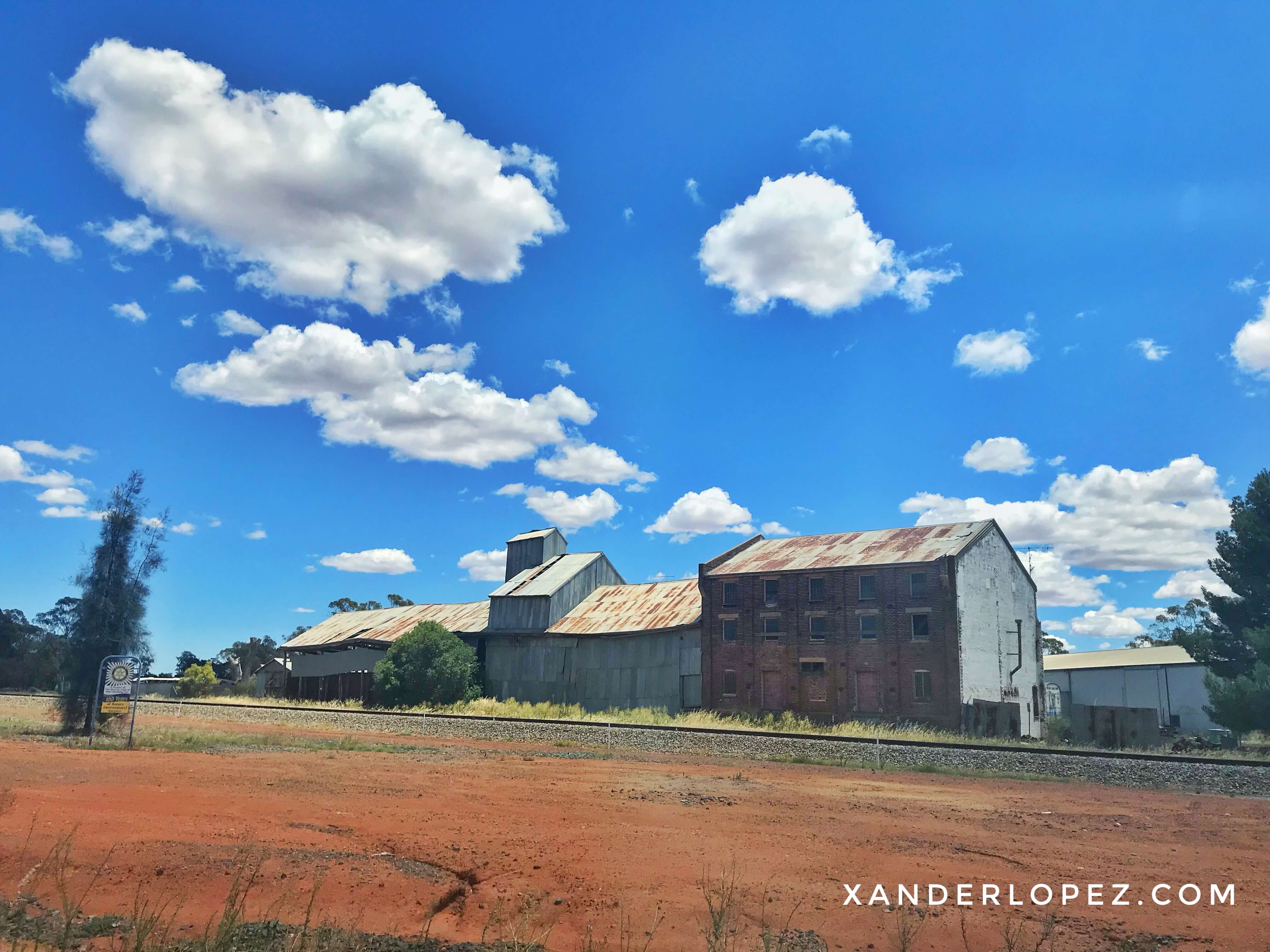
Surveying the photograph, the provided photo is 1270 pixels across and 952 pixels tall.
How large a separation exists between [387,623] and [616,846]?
5129 centimetres

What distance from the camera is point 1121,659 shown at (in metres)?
59.9

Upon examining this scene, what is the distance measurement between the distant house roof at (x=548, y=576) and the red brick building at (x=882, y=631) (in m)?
10.9

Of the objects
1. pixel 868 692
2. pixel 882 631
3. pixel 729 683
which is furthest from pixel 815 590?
pixel 729 683

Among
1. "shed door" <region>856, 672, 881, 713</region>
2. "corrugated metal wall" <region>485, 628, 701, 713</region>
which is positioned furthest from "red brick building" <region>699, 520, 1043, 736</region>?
"corrugated metal wall" <region>485, 628, 701, 713</region>

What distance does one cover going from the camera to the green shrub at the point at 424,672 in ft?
150

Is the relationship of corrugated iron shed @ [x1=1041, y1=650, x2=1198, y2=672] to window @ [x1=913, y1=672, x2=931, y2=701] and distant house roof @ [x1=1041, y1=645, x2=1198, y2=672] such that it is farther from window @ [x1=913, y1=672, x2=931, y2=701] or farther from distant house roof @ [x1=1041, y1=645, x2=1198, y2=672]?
window @ [x1=913, y1=672, x2=931, y2=701]

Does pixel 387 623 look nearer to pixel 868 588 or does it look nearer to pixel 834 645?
pixel 834 645

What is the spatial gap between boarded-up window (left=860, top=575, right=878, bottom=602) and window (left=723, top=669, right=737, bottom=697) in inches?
272

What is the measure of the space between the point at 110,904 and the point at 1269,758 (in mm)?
25151

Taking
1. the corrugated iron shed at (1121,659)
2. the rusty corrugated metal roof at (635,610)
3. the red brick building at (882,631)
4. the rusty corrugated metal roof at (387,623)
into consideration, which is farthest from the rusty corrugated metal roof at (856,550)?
the corrugated iron shed at (1121,659)

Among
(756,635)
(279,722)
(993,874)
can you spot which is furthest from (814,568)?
(993,874)

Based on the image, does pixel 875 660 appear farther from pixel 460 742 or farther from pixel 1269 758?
pixel 460 742

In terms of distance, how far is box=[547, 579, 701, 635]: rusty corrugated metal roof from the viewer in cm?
4384

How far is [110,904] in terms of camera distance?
811 cm
